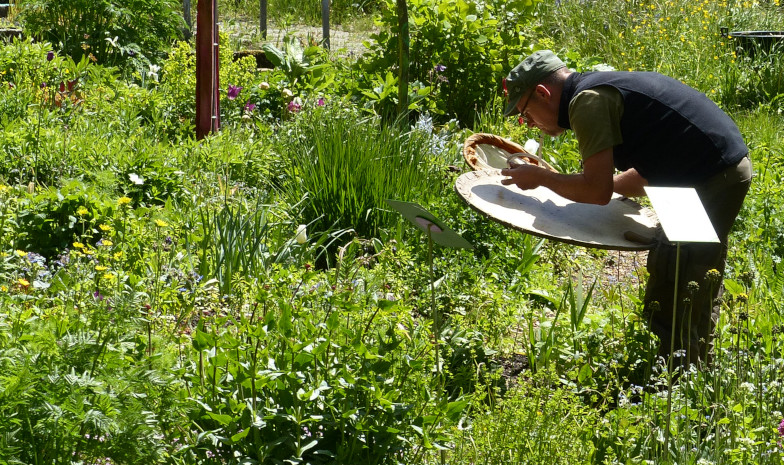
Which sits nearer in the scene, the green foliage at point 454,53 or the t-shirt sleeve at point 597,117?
the t-shirt sleeve at point 597,117

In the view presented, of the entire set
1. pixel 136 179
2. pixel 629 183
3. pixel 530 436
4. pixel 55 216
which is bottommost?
pixel 530 436

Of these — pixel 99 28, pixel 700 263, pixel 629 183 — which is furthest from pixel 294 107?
pixel 700 263

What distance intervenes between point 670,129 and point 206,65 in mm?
3322

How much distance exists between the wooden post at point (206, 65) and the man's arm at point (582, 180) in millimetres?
2936

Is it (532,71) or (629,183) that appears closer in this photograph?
(532,71)

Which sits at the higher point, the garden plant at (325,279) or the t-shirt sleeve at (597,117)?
the t-shirt sleeve at (597,117)

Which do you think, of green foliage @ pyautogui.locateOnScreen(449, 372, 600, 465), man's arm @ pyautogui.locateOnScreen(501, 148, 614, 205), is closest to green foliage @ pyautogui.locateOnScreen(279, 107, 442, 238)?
man's arm @ pyautogui.locateOnScreen(501, 148, 614, 205)

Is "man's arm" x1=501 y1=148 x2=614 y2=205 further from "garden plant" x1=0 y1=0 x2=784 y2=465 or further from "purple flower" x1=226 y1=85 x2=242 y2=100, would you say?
"purple flower" x1=226 y1=85 x2=242 y2=100

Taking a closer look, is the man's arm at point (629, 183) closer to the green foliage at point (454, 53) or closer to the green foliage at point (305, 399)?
the green foliage at point (305, 399)

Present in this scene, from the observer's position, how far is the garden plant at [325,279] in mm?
2334

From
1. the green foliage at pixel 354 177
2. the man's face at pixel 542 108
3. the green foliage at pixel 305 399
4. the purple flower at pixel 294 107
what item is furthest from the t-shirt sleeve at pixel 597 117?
the purple flower at pixel 294 107

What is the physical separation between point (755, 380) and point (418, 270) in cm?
153

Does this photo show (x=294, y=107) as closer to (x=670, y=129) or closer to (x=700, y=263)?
(x=670, y=129)

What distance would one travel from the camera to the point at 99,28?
25.5ft
